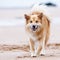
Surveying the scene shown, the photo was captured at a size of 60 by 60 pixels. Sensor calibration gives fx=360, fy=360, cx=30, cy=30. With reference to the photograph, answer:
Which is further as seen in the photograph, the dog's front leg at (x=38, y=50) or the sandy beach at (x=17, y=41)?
the dog's front leg at (x=38, y=50)

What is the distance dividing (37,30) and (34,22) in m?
0.18

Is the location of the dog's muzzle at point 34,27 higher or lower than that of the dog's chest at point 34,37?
higher

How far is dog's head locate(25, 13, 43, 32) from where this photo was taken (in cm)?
481

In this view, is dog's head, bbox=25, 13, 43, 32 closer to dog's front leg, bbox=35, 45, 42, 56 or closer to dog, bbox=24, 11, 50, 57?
dog, bbox=24, 11, 50, 57

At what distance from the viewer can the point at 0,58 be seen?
4875 mm

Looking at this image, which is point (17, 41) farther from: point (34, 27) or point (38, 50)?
point (34, 27)

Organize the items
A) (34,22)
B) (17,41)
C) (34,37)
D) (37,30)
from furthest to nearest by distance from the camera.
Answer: (17,41) → (34,37) → (37,30) → (34,22)

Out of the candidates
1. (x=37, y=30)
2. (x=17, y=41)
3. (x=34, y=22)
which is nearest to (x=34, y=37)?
(x=37, y=30)

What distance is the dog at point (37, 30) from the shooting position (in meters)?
4.84

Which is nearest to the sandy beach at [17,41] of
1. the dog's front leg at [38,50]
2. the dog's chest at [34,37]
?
the dog's front leg at [38,50]

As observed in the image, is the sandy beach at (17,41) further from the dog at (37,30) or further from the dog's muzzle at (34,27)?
the dog's muzzle at (34,27)

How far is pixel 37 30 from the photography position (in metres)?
4.95

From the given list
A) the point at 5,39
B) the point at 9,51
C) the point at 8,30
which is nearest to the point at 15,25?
the point at 8,30

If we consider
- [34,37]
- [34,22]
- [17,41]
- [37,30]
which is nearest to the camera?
[34,22]
